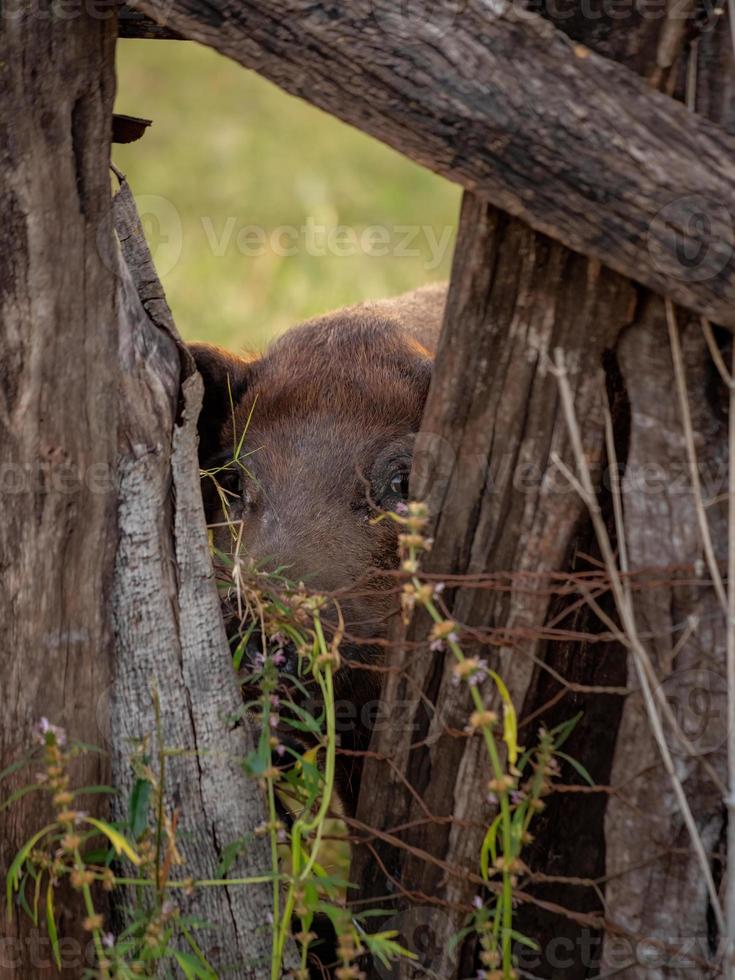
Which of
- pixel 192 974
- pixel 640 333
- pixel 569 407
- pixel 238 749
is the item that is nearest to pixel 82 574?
pixel 238 749

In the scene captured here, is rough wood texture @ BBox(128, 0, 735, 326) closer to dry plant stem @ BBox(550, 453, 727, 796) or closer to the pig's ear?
dry plant stem @ BBox(550, 453, 727, 796)

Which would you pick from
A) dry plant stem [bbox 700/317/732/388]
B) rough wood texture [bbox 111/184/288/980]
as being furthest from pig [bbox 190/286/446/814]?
dry plant stem [bbox 700/317/732/388]

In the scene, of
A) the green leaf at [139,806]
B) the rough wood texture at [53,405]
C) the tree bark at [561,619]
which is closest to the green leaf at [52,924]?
the rough wood texture at [53,405]

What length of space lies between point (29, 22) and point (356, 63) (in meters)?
0.60

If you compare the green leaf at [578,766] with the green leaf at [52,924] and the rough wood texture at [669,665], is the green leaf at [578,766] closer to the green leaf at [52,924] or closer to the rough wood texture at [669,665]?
the rough wood texture at [669,665]

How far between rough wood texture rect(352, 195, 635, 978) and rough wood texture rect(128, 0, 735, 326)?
0.15 metres

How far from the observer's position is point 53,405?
2.31m

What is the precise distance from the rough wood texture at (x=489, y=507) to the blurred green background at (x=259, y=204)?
384 cm

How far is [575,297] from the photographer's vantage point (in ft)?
7.23

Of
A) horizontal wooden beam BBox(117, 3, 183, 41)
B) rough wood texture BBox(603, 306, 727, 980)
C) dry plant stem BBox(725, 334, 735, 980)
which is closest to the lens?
dry plant stem BBox(725, 334, 735, 980)

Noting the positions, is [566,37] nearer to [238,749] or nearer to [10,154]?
[10,154]

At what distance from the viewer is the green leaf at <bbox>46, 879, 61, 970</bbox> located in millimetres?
2235

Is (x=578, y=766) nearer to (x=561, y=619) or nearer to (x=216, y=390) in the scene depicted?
(x=561, y=619)

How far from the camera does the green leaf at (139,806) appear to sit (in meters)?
2.18
